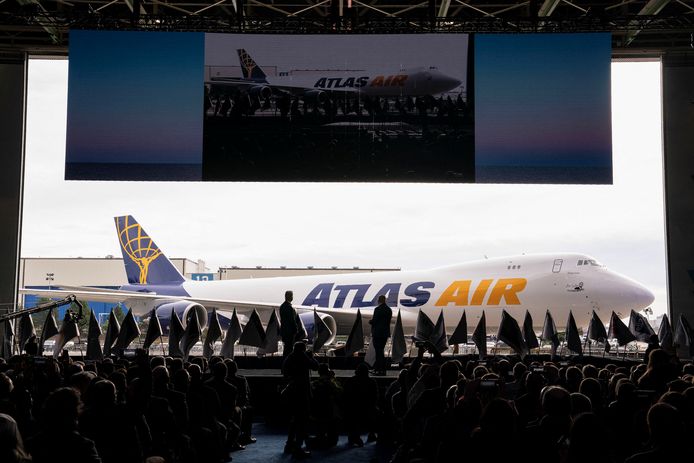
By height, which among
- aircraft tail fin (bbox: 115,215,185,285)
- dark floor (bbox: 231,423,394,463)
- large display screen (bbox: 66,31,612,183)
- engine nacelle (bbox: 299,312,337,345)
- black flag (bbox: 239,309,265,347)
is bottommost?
dark floor (bbox: 231,423,394,463)

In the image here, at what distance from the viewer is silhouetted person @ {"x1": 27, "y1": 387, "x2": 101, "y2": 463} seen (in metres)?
3.26

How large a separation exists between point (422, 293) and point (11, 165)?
10906 mm

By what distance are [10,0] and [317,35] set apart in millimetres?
7310

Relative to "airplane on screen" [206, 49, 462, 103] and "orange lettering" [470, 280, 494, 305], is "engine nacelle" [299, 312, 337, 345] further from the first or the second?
"airplane on screen" [206, 49, 462, 103]

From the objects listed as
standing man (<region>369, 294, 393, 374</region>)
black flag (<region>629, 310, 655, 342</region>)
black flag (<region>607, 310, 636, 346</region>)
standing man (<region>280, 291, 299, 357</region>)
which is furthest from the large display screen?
standing man (<region>280, 291, 299, 357</region>)

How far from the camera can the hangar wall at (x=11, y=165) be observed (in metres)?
16.5

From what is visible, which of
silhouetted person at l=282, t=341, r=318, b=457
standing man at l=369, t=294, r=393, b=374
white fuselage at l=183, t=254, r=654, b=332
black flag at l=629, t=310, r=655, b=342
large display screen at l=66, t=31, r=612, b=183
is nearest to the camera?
silhouetted person at l=282, t=341, r=318, b=457

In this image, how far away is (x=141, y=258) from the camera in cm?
2738

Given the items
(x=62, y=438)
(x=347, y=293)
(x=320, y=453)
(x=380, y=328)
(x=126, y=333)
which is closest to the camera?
(x=62, y=438)

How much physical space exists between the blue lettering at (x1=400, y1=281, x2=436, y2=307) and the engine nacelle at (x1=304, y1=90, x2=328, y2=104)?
317 inches

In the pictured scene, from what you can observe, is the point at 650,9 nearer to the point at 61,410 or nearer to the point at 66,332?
the point at 66,332

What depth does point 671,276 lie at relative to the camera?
1644 cm

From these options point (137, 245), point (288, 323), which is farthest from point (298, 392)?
point (137, 245)

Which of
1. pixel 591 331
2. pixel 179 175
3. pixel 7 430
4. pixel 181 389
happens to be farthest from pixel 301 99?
pixel 7 430
